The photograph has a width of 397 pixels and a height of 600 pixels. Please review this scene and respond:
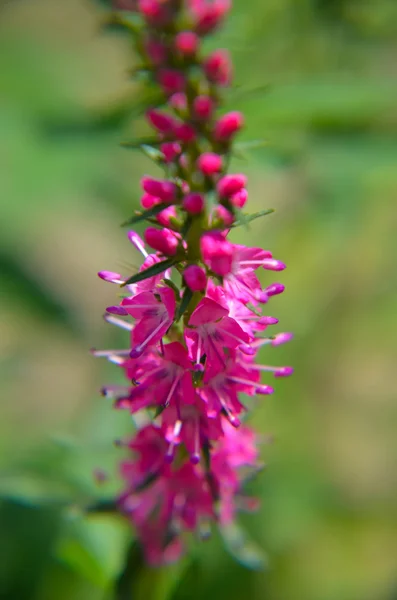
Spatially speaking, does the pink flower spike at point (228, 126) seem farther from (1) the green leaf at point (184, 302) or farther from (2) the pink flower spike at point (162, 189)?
(1) the green leaf at point (184, 302)

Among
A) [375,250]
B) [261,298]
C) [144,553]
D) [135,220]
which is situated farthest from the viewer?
[375,250]

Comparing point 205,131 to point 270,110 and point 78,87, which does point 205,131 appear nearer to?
point 270,110

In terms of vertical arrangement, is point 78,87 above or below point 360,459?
above

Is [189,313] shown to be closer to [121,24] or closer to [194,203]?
[194,203]

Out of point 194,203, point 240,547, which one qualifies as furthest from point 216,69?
point 240,547

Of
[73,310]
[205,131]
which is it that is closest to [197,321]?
[205,131]

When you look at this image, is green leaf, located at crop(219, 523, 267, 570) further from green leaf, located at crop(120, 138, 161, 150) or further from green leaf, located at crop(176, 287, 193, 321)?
green leaf, located at crop(120, 138, 161, 150)
